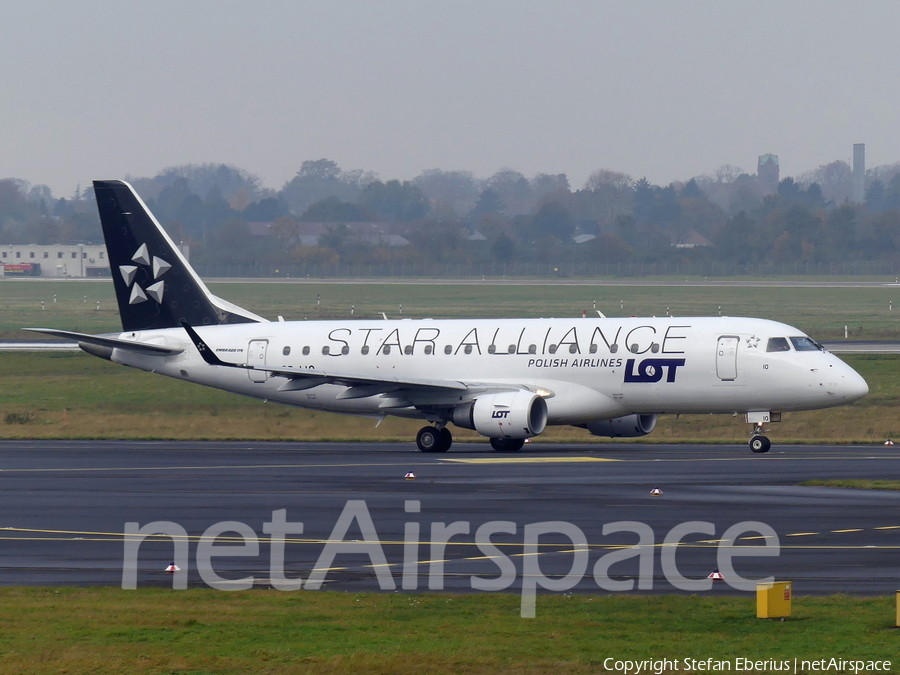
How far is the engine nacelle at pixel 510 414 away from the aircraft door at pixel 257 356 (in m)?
8.18

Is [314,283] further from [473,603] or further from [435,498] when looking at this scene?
[473,603]

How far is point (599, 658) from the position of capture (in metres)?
13.9

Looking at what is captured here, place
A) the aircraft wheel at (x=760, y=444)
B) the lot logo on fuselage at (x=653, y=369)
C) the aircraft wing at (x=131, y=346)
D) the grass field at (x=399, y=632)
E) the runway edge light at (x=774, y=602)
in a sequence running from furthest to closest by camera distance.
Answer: the aircraft wing at (x=131, y=346), the lot logo on fuselage at (x=653, y=369), the aircraft wheel at (x=760, y=444), the runway edge light at (x=774, y=602), the grass field at (x=399, y=632)

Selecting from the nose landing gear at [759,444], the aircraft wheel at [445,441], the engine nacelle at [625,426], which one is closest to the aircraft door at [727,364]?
the nose landing gear at [759,444]

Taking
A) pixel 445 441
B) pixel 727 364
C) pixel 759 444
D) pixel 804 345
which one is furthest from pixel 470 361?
pixel 804 345

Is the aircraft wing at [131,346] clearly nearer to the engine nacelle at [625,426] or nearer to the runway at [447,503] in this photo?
the runway at [447,503]

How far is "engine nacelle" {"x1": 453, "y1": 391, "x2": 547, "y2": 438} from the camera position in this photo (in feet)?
133

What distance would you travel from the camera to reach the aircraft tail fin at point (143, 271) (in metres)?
48.1

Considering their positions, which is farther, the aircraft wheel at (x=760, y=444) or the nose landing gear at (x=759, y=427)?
the nose landing gear at (x=759, y=427)

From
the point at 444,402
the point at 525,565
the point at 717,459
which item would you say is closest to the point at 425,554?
the point at 525,565

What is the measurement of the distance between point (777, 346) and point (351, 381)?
1250 centimetres

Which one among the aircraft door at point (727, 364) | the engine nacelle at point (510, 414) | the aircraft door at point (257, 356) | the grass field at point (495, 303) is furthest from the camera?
the grass field at point (495, 303)

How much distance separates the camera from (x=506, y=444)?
42.7 metres

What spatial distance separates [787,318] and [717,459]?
70345mm
